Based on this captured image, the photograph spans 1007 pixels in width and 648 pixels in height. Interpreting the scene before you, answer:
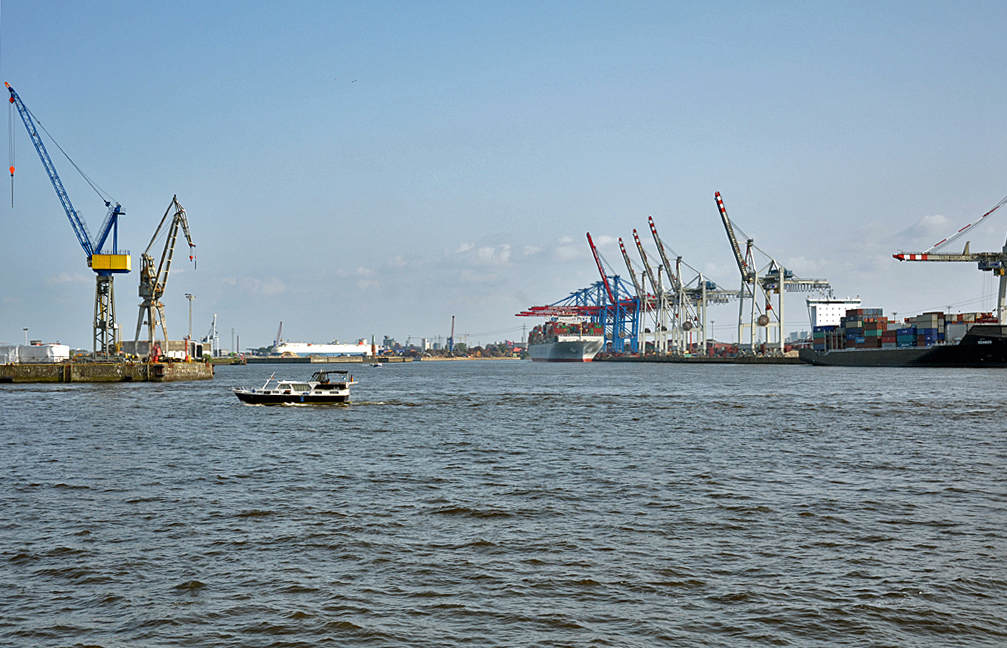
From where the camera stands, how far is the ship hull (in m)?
109

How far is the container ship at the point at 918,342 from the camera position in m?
110

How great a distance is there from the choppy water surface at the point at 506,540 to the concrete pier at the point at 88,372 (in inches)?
2401

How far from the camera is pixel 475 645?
10.5m

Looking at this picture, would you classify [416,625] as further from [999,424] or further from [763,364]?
[763,364]

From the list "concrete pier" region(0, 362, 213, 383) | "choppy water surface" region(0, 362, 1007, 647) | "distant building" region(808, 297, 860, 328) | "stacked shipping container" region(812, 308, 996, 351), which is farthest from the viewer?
"distant building" region(808, 297, 860, 328)

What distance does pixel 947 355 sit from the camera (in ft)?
386

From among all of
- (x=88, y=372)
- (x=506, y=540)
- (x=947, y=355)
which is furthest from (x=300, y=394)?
(x=947, y=355)

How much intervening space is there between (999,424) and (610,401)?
26.9 metres

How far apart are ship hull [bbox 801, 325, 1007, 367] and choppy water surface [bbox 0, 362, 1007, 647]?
89755mm

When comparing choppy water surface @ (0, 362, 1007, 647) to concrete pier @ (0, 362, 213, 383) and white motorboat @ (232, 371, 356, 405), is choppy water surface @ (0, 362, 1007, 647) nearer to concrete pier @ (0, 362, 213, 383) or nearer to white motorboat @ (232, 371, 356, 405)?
white motorboat @ (232, 371, 356, 405)

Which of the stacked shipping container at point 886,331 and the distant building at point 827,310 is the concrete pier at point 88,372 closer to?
the stacked shipping container at point 886,331

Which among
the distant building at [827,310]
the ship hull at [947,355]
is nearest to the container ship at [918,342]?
the ship hull at [947,355]

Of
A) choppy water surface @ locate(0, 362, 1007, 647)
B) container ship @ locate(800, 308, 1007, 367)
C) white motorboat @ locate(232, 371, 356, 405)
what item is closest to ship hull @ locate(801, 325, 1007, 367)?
container ship @ locate(800, 308, 1007, 367)

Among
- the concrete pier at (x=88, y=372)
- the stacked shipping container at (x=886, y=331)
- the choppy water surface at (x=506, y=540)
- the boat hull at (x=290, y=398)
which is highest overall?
the stacked shipping container at (x=886, y=331)
